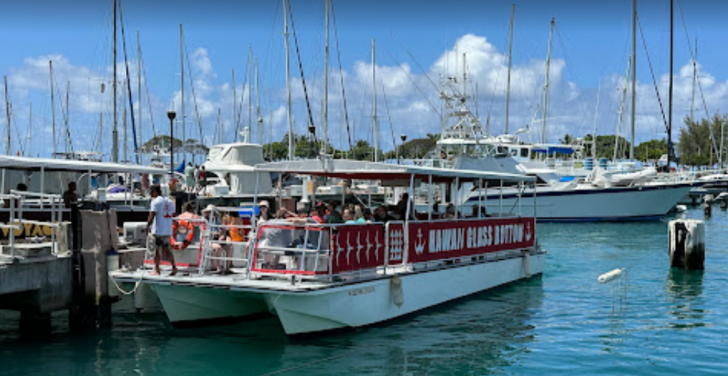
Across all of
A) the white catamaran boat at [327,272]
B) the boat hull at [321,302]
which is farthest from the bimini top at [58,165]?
the boat hull at [321,302]

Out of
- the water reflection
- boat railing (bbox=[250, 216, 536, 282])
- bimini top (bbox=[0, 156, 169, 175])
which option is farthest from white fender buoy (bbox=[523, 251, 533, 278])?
bimini top (bbox=[0, 156, 169, 175])

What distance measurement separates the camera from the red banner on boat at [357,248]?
13.6 metres

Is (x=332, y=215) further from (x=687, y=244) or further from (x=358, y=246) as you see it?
(x=687, y=244)

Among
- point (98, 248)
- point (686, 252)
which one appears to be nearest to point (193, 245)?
point (98, 248)

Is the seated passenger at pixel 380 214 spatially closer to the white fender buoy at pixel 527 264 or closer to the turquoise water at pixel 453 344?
the turquoise water at pixel 453 344

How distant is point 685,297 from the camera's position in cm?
1992

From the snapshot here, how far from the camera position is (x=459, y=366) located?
13094mm

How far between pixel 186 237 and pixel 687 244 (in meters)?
16.3

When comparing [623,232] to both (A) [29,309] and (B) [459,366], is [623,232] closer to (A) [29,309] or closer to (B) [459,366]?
(B) [459,366]

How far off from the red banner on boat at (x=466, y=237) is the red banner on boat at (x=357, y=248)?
1.13 meters

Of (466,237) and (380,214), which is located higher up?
(380,214)

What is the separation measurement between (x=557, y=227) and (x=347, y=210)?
→ 102 ft

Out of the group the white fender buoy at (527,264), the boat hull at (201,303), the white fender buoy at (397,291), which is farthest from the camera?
the white fender buoy at (527,264)

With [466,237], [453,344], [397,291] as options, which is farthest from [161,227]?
[466,237]
